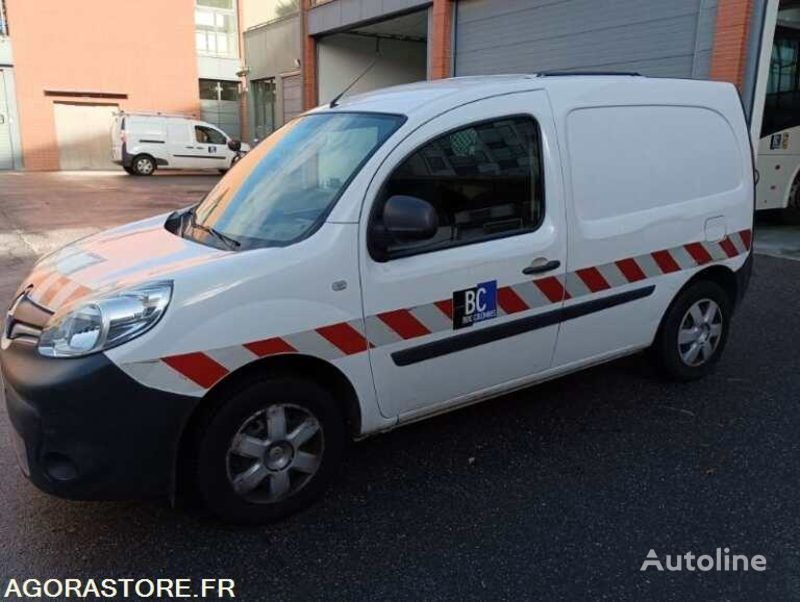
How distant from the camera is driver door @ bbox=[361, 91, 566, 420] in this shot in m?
2.96

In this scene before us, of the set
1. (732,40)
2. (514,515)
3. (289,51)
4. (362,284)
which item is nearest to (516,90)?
(362,284)

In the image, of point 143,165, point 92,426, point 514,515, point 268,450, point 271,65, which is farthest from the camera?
point 143,165

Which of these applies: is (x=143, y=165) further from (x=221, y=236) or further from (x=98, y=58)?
(x=221, y=236)

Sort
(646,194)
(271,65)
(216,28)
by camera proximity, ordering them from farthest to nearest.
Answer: (216,28) → (271,65) → (646,194)

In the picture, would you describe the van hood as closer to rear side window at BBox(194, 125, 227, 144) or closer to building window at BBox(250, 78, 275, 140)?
building window at BBox(250, 78, 275, 140)

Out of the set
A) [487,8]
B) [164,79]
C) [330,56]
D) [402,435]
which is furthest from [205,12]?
[402,435]

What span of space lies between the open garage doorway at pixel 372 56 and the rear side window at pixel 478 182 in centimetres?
1504

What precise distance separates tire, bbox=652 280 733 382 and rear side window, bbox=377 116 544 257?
1.37 m

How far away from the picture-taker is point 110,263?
2971 millimetres

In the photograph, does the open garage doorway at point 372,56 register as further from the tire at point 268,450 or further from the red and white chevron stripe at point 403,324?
the tire at point 268,450

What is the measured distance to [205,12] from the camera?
27.7 m

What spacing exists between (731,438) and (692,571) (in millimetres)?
1276

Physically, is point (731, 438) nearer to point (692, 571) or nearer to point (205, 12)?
point (692, 571)

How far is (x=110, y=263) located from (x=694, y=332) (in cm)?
A: 336
